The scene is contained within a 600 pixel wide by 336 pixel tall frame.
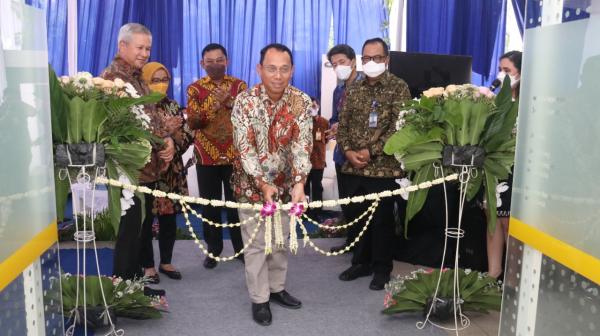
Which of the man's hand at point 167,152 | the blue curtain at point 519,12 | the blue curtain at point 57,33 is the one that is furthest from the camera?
the blue curtain at point 519,12

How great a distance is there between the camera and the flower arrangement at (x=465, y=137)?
2473mm

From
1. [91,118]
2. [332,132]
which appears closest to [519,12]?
[332,132]

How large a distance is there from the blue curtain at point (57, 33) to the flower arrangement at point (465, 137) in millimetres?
3695

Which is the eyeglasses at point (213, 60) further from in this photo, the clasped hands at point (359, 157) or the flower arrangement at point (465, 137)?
the flower arrangement at point (465, 137)

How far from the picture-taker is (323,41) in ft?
18.0

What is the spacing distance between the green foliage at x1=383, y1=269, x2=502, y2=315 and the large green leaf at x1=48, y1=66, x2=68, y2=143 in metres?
1.81

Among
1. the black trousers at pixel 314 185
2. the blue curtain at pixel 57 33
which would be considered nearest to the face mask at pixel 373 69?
the black trousers at pixel 314 185

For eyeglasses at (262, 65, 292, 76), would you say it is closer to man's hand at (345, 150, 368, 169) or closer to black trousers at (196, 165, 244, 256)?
man's hand at (345, 150, 368, 169)

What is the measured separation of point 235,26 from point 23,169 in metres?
4.07

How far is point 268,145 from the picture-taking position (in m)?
2.88

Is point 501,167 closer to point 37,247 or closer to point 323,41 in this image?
point 37,247

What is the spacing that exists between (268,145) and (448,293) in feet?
4.03

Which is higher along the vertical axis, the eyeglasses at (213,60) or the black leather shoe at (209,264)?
the eyeglasses at (213,60)

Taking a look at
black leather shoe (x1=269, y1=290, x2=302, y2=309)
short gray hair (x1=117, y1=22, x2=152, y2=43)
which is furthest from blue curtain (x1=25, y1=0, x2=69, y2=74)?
black leather shoe (x1=269, y1=290, x2=302, y2=309)
